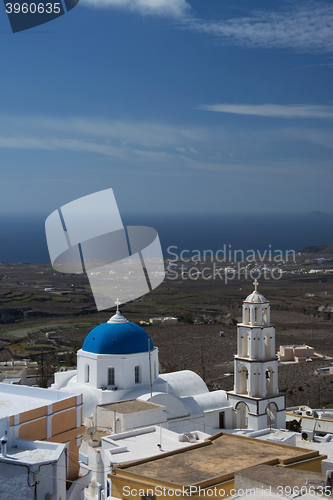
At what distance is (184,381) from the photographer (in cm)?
1758

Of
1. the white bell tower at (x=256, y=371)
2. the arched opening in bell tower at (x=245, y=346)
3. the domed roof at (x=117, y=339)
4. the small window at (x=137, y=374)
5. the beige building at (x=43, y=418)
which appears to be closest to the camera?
the beige building at (x=43, y=418)

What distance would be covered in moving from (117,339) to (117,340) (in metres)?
0.03

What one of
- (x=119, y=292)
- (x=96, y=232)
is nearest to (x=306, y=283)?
(x=119, y=292)

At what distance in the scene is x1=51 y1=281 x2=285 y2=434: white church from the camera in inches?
638

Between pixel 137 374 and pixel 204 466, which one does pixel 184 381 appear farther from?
pixel 204 466

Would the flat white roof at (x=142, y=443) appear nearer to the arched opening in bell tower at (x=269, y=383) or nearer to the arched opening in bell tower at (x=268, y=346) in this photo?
the arched opening in bell tower at (x=269, y=383)

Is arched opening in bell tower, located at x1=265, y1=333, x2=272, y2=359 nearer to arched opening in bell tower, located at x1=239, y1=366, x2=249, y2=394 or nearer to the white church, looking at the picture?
the white church

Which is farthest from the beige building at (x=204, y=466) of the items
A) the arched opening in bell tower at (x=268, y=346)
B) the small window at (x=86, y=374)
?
the small window at (x=86, y=374)

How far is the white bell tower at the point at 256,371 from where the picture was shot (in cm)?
1702

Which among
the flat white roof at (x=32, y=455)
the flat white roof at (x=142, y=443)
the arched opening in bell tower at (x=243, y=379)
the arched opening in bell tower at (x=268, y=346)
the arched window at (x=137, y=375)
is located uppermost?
the arched opening in bell tower at (x=268, y=346)

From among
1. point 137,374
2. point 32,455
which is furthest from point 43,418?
point 137,374

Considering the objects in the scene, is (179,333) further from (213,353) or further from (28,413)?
(28,413)

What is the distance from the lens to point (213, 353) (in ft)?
125

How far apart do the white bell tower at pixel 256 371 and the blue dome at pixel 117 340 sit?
289cm
